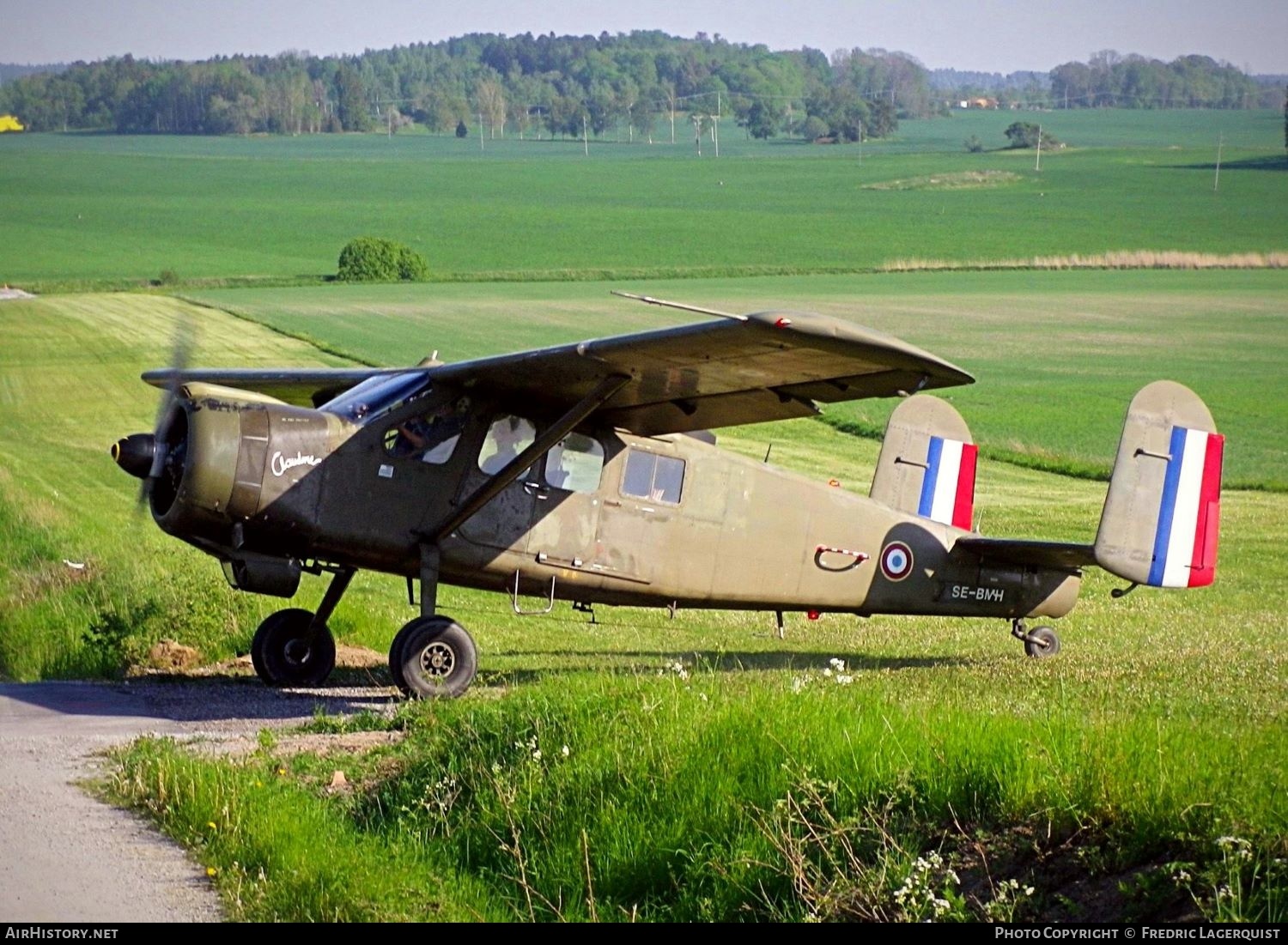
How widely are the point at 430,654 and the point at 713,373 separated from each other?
10.1 ft

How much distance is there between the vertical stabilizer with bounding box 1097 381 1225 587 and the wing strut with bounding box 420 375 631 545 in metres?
4.74

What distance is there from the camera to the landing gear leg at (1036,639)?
14.9 meters

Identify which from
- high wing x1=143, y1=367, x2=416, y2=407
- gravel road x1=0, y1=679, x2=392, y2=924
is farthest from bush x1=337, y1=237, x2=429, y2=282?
gravel road x1=0, y1=679, x2=392, y2=924

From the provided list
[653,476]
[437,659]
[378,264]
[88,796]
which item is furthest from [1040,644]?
[378,264]

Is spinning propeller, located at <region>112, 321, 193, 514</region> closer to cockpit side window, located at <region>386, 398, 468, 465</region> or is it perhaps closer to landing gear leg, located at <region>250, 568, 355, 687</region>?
cockpit side window, located at <region>386, 398, 468, 465</region>

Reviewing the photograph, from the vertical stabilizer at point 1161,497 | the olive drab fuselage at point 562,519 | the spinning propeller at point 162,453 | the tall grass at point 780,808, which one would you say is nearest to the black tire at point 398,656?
the olive drab fuselage at point 562,519

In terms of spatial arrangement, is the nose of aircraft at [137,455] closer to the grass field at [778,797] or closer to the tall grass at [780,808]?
the grass field at [778,797]

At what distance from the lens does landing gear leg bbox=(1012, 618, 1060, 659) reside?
1492 cm

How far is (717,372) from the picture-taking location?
37.8 feet

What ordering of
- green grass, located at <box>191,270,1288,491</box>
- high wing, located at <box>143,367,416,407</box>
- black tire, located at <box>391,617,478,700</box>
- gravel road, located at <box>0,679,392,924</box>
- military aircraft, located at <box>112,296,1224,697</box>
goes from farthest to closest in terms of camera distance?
1. green grass, located at <box>191,270,1288,491</box>
2. high wing, located at <box>143,367,416,407</box>
3. black tire, located at <box>391,617,478,700</box>
4. military aircraft, located at <box>112,296,1224,697</box>
5. gravel road, located at <box>0,679,392,924</box>

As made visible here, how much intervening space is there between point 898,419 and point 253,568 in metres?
6.50

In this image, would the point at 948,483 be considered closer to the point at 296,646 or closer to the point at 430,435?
the point at 430,435

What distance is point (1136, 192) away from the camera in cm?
14362
